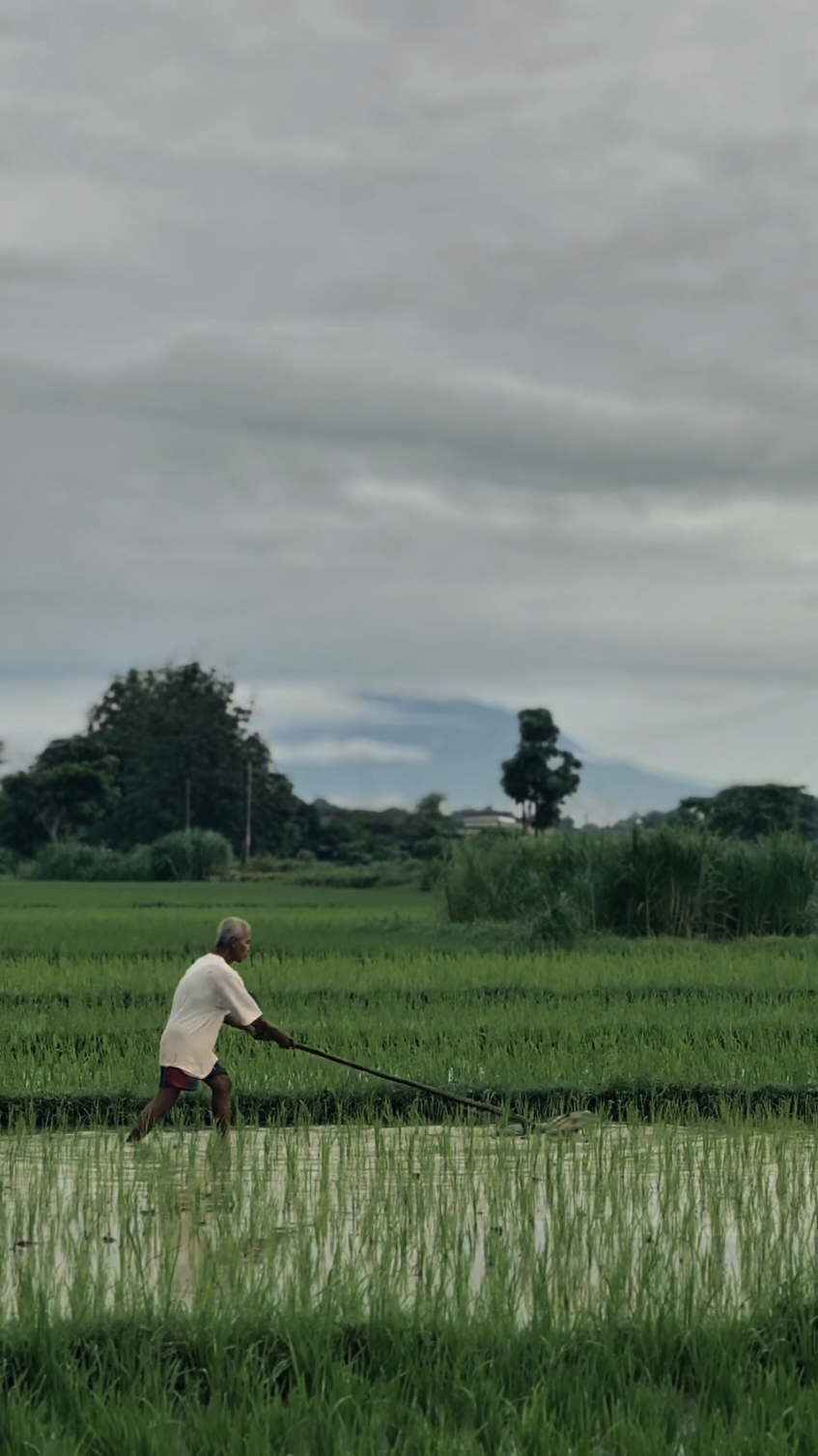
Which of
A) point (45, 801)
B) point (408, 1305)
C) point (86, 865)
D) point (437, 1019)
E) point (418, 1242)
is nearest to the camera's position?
point (408, 1305)

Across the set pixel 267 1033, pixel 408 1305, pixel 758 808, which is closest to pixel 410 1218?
pixel 408 1305

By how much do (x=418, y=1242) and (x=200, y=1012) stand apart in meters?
2.07

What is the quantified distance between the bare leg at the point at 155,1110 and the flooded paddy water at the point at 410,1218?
122mm

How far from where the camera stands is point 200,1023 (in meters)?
7.39

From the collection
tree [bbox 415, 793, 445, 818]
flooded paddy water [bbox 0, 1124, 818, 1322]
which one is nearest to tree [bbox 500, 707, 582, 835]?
tree [bbox 415, 793, 445, 818]

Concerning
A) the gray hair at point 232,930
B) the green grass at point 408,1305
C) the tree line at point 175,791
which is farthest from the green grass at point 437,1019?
the tree line at point 175,791

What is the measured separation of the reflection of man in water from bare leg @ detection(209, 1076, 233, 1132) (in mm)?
155

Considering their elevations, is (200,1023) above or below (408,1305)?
above

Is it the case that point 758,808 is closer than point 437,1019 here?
No

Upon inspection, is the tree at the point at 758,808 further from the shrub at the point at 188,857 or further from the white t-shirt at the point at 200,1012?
the white t-shirt at the point at 200,1012

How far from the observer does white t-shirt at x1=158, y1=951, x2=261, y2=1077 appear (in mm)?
7375

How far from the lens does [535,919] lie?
18297 millimetres

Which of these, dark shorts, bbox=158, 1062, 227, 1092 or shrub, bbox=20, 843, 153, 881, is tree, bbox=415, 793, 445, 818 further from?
dark shorts, bbox=158, 1062, 227, 1092

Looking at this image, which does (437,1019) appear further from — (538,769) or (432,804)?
(432,804)
